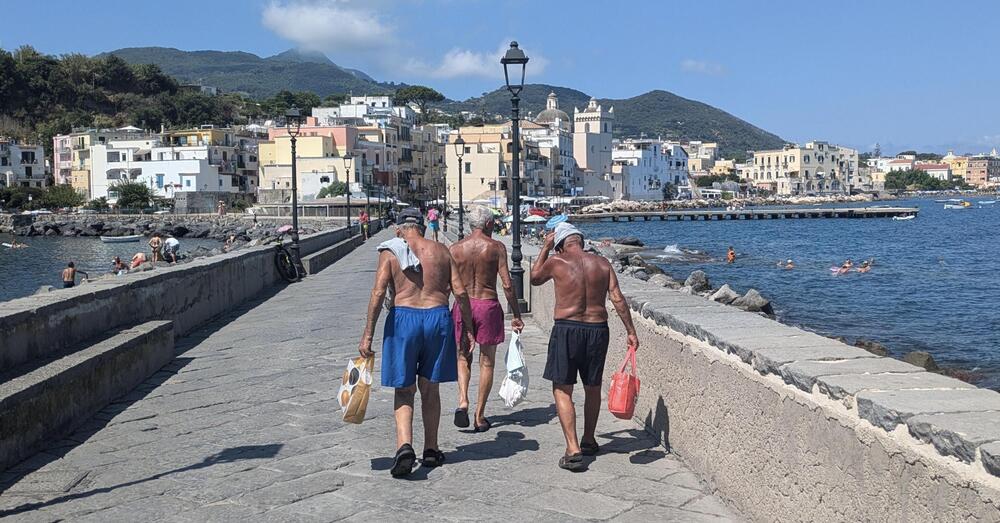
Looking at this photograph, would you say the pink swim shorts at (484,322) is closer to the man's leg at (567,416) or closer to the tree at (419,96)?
the man's leg at (567,416)

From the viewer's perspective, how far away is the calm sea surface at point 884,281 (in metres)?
22.6

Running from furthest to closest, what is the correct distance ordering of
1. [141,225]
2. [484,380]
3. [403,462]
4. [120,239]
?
[141,225] < [120,239] < [484,380] < [403,462]

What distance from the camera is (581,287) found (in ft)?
19.1

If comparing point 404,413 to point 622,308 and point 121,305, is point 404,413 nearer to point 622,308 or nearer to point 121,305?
point 622,308

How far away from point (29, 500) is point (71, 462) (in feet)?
2.56

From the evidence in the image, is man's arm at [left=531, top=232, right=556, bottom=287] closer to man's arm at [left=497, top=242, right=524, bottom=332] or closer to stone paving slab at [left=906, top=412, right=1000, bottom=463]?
man's arm at [left=497, top=242, right=524, bottom=332]

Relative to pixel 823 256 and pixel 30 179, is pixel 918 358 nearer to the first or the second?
pixel 823 256

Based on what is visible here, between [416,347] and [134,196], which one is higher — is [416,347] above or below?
below

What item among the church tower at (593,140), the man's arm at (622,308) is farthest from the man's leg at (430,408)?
the church tower at (593,140)

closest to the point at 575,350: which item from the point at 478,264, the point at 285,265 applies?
the point at 478,264

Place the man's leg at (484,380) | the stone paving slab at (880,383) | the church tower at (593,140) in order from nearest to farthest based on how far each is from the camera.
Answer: the stone paving slab at (880,383), the man's leg at (484,380), the church tower at (593,140)

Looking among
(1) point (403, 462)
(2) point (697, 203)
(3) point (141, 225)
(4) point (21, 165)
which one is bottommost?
(3) point (141, 225)

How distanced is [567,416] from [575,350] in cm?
41

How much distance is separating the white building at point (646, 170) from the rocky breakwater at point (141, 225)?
7949 centimetres
